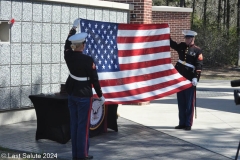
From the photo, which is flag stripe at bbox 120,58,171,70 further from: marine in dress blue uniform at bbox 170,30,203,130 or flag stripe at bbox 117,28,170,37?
flag stripe at bbox 117,28,170,37

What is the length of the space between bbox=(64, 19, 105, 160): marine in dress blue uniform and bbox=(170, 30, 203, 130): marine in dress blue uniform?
125 inches

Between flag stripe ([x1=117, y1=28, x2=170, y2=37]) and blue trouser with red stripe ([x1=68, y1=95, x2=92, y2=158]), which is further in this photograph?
flag stripe ([x1=117, y1=28, x2=170, y2=37])

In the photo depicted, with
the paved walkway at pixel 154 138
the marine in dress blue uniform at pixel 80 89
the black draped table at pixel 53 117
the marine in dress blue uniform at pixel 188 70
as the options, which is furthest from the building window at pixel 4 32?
the marine in dress blue uniform at pixel 188 70

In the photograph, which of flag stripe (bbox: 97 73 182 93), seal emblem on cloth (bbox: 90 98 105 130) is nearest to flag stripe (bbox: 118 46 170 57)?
flag stripe (bbox: 97 73 182 93)

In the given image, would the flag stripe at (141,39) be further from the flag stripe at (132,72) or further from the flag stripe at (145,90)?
the flag stripe at (145,90)

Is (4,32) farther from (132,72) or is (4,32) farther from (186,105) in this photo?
(186,105)

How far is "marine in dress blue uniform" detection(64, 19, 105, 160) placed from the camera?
745 centimetres

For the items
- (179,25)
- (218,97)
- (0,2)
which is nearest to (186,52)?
(0,2)

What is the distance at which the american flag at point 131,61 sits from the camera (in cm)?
904

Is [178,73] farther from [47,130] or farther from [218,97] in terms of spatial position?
[218,97]

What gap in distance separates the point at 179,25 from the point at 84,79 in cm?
1748

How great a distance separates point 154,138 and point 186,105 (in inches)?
50.2

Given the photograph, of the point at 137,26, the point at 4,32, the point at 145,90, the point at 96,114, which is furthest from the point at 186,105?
the point at 4,32

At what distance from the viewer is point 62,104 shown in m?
8.47
